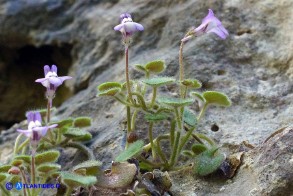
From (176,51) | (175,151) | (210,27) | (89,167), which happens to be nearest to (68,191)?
(89,167)

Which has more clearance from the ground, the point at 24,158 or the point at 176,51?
the point at 176,51

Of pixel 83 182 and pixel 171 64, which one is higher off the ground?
pixel 171 64

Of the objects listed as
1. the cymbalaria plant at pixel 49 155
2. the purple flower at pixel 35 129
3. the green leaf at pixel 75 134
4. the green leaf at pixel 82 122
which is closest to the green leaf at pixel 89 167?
the cymbalaria plant at pixel 49 155

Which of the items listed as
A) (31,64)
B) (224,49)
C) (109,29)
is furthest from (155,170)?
(31,64)

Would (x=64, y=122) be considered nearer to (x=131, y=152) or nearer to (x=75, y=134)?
(x=75, y=134)

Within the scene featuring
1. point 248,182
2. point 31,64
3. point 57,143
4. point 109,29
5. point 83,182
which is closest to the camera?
point 83,182

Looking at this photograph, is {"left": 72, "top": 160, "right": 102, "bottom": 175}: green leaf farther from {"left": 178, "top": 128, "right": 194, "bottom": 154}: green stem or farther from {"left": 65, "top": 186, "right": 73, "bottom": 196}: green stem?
{"left": 178, "top": 128, "right": 194, "bottom": 154}: green stem

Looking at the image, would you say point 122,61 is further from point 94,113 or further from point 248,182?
point 248,182
